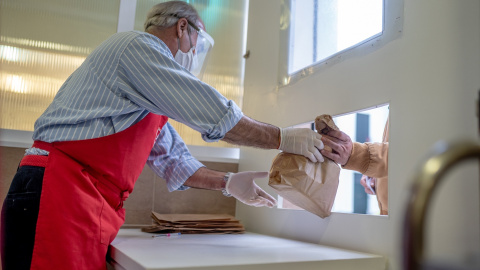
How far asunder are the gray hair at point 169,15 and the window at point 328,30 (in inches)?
17.3

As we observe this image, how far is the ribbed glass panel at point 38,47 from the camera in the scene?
5.56ft

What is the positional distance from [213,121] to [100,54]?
39 centimetres

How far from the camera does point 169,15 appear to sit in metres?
1.38

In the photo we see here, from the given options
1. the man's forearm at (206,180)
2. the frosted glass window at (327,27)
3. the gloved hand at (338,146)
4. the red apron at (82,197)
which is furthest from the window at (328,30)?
the red apron at (82,197)

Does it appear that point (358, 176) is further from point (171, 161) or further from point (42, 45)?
point (42, 45)

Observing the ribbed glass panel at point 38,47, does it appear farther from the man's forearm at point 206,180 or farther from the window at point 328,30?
the window at point 328,30

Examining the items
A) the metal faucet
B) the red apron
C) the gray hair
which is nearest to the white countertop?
the red apron

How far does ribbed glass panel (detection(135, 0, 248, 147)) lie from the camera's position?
6.70 ft

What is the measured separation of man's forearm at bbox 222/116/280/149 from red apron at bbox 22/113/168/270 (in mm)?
296

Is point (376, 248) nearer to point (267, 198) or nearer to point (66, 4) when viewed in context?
point (267, 198)

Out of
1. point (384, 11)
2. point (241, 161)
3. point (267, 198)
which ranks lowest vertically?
point (267, 198)

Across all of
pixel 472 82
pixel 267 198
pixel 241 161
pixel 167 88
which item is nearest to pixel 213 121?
pixel 167 88

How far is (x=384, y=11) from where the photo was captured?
1166mm

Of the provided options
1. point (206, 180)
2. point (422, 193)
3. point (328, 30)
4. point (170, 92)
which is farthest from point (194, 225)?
point (422, 193)
